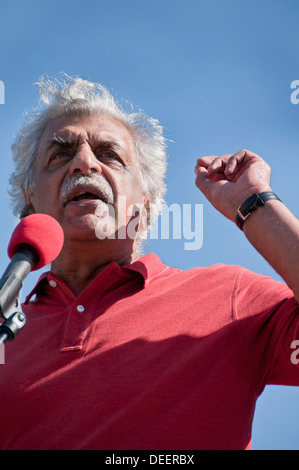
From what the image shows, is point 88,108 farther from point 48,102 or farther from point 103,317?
point 103,317

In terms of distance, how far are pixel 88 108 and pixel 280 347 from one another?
2.39 m

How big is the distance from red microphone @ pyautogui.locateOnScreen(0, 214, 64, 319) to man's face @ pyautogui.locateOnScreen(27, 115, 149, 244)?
4.37ft

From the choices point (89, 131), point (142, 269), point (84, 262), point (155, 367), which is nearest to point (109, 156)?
point (89, 131)

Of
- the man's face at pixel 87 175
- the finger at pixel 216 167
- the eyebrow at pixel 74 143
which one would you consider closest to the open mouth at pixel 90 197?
the man's face at pixel 87 175

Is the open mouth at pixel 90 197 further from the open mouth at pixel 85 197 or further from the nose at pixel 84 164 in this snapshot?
the nose at pixel 84 164

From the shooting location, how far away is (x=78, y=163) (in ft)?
12.2

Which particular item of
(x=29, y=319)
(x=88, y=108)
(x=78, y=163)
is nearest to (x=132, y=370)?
(x=29, y=319)

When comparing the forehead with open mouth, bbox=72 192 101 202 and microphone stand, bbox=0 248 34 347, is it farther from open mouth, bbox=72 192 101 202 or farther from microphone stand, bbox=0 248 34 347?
microphone stand, bbox=0 248 34 347

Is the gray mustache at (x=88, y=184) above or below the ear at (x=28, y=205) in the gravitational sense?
below

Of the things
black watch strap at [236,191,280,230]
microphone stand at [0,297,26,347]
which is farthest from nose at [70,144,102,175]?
microphone stand at [0,297,26,347]

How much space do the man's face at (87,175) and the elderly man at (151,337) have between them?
15mm

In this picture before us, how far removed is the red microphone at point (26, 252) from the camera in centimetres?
174

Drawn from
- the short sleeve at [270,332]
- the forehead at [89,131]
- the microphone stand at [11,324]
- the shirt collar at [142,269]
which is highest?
the forehead at [89,131]

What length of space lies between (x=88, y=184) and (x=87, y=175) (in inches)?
3.1
